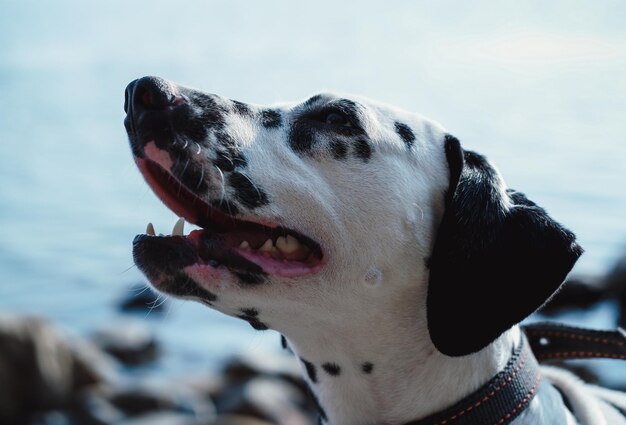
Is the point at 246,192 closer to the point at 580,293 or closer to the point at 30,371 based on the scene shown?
the point at 30,371

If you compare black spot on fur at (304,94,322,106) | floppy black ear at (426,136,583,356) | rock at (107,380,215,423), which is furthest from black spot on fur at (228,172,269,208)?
rock at (107,380,215,423)

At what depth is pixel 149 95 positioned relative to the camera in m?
2.93

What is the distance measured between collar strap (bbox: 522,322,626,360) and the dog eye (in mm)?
1103

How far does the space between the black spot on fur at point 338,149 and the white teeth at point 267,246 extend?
381 millimetres

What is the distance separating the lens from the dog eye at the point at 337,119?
323cm

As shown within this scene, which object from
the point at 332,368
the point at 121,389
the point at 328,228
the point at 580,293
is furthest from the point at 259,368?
the point at 328,228

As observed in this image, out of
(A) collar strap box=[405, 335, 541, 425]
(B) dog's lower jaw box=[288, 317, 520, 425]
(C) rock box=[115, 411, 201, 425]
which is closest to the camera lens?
(A) collar strap box=[405, 335, 541, 425]

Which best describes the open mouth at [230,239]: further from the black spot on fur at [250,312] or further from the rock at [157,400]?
the rock at [157,400]

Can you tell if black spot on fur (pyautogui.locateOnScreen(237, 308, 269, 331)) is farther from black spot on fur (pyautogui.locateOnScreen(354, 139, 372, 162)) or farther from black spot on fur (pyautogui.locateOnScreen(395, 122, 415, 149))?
black spot on fur (pyautogui.locateOnScreen(395, 122, 415, 149))

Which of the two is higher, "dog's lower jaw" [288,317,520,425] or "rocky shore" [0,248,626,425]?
"dog's lower jaw" [288,317,520,425]

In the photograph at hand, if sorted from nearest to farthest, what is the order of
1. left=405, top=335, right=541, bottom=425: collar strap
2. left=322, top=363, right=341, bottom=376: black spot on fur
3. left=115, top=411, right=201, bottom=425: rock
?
left=405, top=335, right=541, bottom=425: collar strap → left=322, top=363, right=341, bottom=376: black spot on fur → left=115, top=411, right=201, bottom=425: rock

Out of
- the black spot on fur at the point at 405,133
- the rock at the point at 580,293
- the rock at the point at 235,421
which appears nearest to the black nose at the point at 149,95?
the black spot on fur at the point at 405,133

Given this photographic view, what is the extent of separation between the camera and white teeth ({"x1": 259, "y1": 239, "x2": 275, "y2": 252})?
3001mm

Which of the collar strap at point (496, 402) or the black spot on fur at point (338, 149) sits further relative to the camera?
the black spot on fur at point (338, 149)
